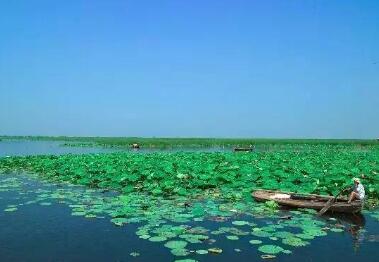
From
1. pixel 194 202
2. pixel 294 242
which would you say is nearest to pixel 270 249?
pixel 294 242

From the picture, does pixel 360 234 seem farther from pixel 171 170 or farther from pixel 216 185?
pixel 171 170

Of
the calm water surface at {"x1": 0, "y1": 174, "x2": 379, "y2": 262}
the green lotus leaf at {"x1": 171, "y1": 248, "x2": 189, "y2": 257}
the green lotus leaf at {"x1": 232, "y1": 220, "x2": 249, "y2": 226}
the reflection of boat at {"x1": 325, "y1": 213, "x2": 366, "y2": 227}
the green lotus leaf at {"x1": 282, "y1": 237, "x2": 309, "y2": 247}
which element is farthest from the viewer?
the reflection of boat at {"x1": 325, "y1": 213, "x2": 366, "y2": 227}

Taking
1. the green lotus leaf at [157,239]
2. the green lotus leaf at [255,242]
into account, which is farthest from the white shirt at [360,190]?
the green lotus leaf at [157,239]

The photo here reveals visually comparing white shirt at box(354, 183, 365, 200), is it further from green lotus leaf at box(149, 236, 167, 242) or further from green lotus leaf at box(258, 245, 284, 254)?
green lotus leaf at box(149, 236, 167, 242)

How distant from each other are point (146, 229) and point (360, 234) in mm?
4895

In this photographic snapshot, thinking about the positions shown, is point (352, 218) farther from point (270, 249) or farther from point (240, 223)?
point (270, 249)

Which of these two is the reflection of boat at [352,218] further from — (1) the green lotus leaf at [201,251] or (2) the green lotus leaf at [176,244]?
(2) the green lotus leaf at [176,244]

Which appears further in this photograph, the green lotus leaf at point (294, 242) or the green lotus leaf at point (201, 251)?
the green lotus leaf at point (294, 242)

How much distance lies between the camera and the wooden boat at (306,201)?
35.6 feet

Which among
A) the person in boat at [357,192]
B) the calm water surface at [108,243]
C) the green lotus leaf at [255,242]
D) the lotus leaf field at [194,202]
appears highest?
the person in boat at [357,192]

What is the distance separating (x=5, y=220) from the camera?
10164 millimetres

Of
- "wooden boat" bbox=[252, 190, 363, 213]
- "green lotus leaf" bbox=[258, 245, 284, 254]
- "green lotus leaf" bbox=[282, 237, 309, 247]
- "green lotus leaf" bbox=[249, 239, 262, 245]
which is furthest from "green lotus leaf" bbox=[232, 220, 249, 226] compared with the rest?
"wooden boat" bbox=[252, 190, 363, 213]

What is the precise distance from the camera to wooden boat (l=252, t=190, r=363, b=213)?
35.6 ft

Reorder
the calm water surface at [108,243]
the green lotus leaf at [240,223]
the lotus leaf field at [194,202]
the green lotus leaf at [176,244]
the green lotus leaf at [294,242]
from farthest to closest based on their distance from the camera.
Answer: the green lotus leaf at [240,223], the lotus leaf field at [194,202], the green lotus leaf at [294,242], the green lotus leaf at [176,244], the calm water surface at [108,243]
